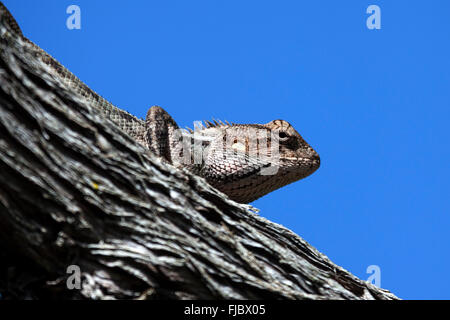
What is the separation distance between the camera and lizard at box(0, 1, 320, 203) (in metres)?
8.71

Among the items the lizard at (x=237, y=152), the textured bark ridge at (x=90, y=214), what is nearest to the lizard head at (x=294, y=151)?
the lizard at (x=237, y=152)

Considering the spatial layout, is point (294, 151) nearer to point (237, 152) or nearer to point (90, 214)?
point (237, 152)

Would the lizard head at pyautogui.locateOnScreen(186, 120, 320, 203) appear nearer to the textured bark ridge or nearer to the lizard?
the lizard

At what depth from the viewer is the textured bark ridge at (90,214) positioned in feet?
15.0

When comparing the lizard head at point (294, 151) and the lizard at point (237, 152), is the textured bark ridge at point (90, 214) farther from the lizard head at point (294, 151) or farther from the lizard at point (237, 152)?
the lizard head at point (294, 151)

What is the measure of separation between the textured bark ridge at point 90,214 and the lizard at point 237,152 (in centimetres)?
310

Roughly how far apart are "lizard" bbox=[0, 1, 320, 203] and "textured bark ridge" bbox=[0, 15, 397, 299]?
3096mm

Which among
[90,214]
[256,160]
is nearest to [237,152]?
[256,160]

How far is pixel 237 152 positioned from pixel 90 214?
14.0 feet

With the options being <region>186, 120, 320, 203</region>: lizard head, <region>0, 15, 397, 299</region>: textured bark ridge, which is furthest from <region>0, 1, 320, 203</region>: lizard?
<region>0, 15, 397, 299</region>: textured bark ridge

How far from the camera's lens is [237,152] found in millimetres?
8828
